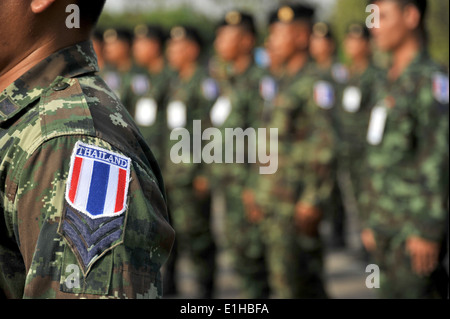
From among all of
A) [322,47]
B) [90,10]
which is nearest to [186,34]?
[322,47]

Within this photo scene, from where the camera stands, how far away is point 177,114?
6379mm

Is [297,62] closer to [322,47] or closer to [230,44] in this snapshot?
[230,44]

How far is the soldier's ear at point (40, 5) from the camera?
1396mm

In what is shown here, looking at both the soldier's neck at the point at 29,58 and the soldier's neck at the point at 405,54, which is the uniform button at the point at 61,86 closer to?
the soldier's neck at the point at 29,58

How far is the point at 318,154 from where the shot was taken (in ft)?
16.3

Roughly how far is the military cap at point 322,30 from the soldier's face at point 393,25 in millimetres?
5601

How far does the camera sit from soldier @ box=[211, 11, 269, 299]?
542cm

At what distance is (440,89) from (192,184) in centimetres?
292

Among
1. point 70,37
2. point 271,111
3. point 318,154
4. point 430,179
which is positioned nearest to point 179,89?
point 271,111

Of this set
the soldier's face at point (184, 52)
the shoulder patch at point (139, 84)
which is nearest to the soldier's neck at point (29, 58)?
the soldier's face at point (184, 52)
